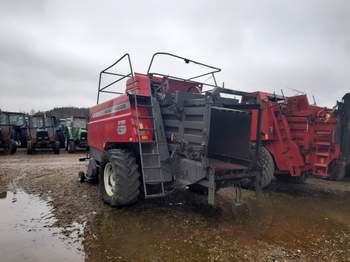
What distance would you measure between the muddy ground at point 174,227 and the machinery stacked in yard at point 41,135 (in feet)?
30.2

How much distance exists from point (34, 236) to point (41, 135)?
12.5 meters

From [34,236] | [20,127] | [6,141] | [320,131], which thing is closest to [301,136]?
[320,131]

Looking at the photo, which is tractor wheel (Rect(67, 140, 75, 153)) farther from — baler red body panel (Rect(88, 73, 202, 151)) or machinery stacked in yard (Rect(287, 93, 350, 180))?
machinery stacked in yard (Rect(287, 93, 350, 180))

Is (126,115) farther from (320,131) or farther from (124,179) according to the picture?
(320,131)

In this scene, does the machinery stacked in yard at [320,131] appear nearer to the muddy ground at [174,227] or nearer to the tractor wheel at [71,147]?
the muddy ground at [174,227]

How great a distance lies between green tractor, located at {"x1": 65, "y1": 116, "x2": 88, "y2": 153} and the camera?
1639 centimetres

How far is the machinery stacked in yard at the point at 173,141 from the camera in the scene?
4.19 meters

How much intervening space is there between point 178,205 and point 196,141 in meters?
1.67

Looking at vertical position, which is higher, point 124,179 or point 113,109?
point 113,109

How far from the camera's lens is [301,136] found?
6340 mm

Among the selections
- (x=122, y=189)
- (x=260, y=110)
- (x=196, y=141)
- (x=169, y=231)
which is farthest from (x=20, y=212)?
(x=260, y=110)

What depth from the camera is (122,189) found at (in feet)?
14.6

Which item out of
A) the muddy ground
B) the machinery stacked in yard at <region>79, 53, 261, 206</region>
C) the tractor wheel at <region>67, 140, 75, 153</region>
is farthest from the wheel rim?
the tractor wheel at <region>67, 140, 75, 153</region>

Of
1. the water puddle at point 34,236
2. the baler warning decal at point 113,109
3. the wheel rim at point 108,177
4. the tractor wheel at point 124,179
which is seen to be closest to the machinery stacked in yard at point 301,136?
the baler warning decal at point 113,109
